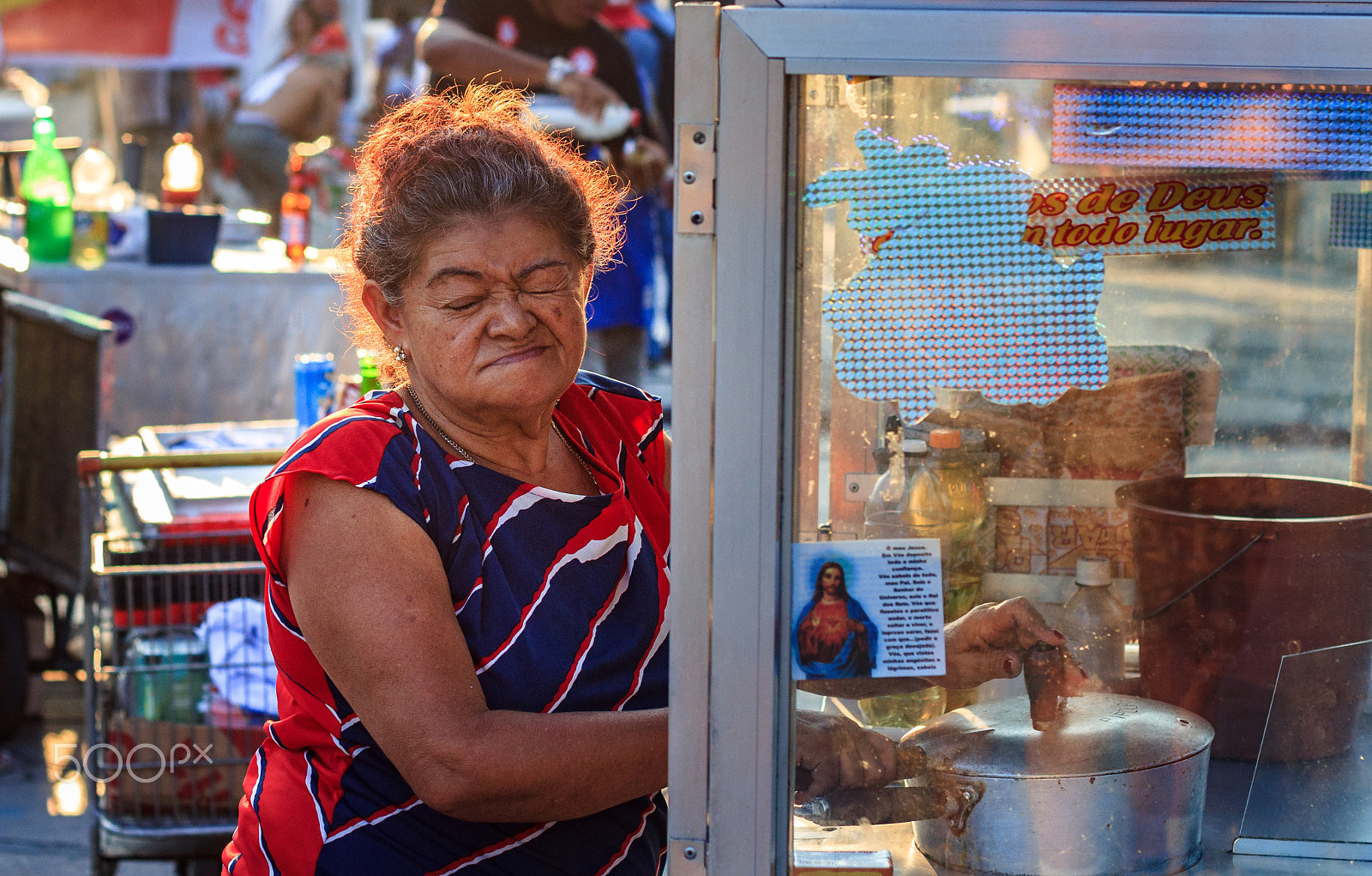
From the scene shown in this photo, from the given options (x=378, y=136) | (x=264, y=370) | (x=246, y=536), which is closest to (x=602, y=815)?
(x=378, y=136)

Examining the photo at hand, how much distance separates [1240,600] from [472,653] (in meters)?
0.80

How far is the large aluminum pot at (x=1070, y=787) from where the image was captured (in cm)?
121

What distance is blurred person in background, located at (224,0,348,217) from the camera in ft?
24.7

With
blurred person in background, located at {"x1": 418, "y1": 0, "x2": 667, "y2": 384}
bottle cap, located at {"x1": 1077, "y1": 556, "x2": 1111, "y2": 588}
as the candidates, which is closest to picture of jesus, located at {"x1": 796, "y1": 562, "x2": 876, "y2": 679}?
bottle cap, located at {"x1": 1077, "y1": 556, "x2": 1111, "y2": 588}

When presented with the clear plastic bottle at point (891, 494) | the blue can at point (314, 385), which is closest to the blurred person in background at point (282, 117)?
the blue can at point (314, 385)

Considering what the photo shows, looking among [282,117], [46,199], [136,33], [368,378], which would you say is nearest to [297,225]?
[46,199]

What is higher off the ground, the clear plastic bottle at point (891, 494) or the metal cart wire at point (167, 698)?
the clear plastic bottle at point (891, 494)

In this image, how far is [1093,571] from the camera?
125 centimetres

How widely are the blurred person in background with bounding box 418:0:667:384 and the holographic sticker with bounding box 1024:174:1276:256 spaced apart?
2.99 meters

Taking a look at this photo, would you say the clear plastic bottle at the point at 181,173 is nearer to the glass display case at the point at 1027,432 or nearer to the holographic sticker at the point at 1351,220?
the glass display case at the point at 1027,432

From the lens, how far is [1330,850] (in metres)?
1.23

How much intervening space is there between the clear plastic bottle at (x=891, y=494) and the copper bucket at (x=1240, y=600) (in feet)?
0.80

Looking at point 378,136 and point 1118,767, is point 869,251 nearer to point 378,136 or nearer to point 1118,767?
point 1118,767

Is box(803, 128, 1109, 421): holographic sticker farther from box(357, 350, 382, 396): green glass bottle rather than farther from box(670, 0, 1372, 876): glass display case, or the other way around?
box(357, 350, 382, 396): green glass bottle
